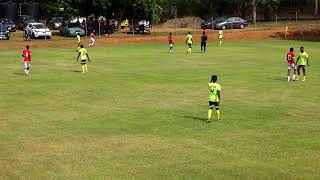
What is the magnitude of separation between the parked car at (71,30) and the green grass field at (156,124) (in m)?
27.6

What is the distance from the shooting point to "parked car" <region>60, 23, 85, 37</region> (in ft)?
205

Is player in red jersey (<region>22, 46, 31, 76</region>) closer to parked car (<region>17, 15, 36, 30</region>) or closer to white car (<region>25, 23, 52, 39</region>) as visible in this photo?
white car (<region>25, 23, 52, 39</region>)

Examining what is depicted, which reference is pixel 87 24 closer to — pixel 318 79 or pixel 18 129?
pixel 318 79

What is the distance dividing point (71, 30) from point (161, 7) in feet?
70.6

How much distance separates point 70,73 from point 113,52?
15.1 metres

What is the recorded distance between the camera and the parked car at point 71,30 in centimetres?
6257

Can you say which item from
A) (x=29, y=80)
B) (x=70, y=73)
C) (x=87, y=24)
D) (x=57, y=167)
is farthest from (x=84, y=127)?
(x=87, y=24)

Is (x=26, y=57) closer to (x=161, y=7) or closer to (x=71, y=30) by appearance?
(x=71, y=30)

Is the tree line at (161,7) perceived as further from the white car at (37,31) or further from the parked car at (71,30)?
the white car at (37,31)

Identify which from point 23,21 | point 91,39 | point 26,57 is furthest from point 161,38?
point 26,57

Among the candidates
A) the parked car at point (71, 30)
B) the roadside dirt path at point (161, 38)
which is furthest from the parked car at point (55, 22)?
the roadside dirt path at point (161, 38)

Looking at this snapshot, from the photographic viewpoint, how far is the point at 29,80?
3014 cm

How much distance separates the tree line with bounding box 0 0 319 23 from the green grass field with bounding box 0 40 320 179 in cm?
2967

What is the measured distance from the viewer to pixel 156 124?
18.6 metres
